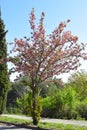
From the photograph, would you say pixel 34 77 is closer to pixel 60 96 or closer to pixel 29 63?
pixel 29 63

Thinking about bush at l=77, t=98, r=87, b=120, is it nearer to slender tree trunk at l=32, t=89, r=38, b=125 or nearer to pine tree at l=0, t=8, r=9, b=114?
slender tree trunk at l=32, t=89, r=38, b=125

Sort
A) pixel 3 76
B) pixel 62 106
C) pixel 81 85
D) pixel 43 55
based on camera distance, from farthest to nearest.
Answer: pixel 81 85 < pixel 3 76 < pixel 62 106 < pixel 43 55

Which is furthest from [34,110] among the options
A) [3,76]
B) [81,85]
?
[81,85]

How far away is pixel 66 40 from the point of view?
1930 centimetres

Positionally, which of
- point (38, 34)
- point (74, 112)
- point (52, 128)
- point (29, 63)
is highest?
point (38, 34)

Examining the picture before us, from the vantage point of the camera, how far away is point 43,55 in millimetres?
19375

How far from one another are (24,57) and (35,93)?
7.20 feet

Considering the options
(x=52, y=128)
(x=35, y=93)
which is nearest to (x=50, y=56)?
(x=35, y=93)

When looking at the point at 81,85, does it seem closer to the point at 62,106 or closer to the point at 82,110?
the point at 62,106

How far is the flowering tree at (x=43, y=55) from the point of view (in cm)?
1930

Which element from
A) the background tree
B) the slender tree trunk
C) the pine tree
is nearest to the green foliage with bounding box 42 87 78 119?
the pine tree

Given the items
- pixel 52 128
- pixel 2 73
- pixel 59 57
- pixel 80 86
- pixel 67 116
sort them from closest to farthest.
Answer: pixel 52 128
pixel 59 57
pixel 67 116
pixel 2 73
pixel 80 86

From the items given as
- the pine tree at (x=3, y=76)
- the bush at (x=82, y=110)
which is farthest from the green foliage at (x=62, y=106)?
the pine tree at (x=3, y=76)

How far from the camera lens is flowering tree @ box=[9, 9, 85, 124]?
63.3ft
